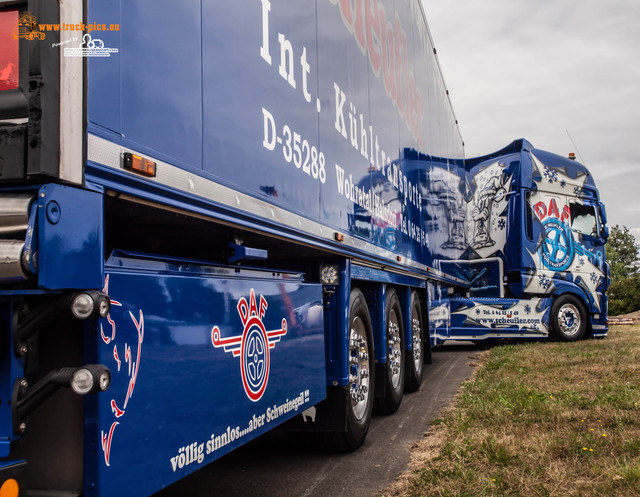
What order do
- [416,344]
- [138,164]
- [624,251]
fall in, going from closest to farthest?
[138,164], [416,344], [624,251]

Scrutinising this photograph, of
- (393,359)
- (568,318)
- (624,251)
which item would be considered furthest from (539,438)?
(624,251)

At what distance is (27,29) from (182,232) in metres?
1.20

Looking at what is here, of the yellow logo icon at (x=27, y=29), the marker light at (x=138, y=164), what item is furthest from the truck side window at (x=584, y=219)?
the yellow logo icon at (x=27, y=29)

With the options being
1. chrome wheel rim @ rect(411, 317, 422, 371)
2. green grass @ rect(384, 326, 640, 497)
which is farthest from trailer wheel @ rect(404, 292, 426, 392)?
green grass @ rect(384, 326, 640, 497)

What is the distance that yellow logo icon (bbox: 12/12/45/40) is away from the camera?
1.62m

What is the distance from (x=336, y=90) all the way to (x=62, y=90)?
2.92 meters

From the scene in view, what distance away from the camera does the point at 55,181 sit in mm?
1636

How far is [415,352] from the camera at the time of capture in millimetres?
7723

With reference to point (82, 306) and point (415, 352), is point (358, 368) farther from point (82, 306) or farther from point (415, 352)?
point (82, 306)

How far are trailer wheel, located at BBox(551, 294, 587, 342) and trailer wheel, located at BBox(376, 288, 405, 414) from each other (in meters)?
7.20

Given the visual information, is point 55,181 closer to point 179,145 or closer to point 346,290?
point 179,145

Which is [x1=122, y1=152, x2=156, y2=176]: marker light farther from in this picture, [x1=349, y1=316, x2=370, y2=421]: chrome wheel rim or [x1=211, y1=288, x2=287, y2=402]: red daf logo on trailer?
[x1=349, y1=316, x2=370, y2=421]: chrome wheel rim

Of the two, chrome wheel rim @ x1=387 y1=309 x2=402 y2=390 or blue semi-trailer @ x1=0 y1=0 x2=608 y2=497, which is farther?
chrome wheel rim @ x1=387 y1=309 x2=402 y2=390

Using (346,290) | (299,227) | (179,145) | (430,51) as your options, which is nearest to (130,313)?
(179,145)
